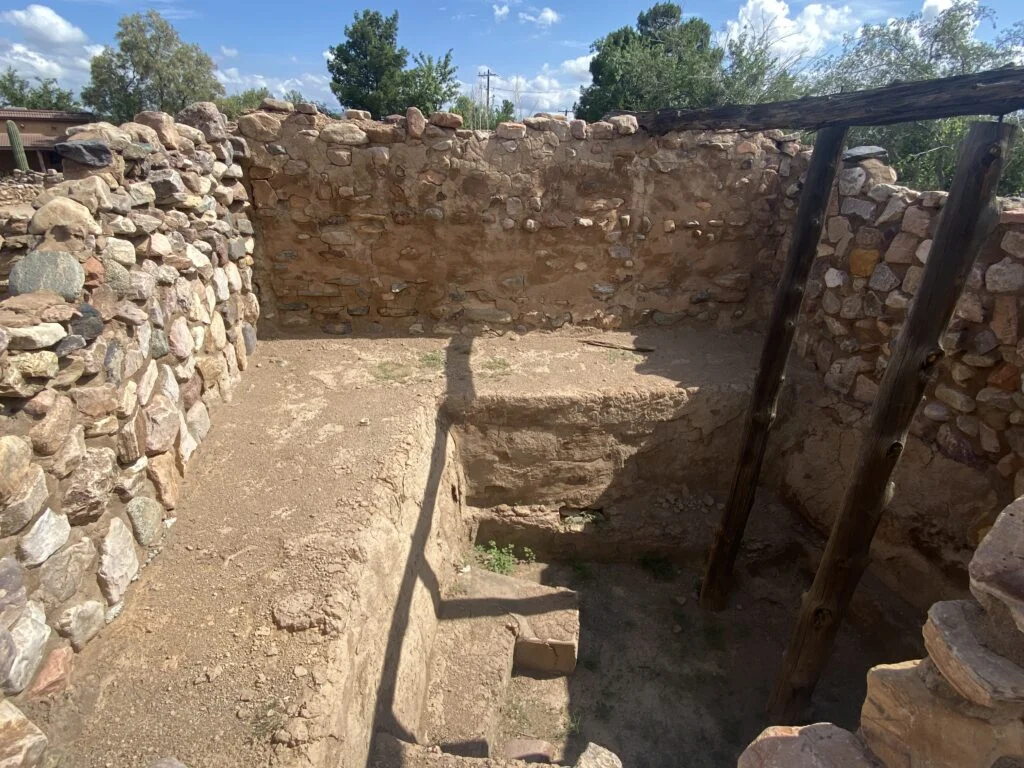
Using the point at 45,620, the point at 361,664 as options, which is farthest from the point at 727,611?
the point at 45,620

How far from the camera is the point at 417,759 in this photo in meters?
2.66

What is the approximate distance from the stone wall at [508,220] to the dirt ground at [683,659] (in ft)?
7.55

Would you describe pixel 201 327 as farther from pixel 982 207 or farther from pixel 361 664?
pixel 982 207

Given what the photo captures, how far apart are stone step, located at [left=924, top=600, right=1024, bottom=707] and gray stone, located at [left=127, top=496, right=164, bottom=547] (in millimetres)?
3008

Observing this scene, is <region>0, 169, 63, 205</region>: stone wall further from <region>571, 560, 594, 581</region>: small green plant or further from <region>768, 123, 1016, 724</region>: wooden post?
<region>571, 560, 594, 581</region>: small green plant

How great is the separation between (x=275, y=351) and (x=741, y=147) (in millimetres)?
4439

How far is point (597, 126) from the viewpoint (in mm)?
4922

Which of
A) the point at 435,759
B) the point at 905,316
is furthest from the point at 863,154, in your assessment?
the point at 435,759

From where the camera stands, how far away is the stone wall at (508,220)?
4.79m

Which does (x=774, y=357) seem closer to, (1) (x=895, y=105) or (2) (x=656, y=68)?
(1) (x=895, y=105)

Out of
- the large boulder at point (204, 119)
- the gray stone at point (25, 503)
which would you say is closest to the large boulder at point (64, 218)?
the gray stone at point (25, 503)

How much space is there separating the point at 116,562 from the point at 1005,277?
15.5ft

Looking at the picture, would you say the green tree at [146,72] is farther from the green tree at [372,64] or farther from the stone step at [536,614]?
the stone step at [536,614]

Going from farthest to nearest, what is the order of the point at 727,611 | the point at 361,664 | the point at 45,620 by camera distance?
the point at 727,611
the point at 361,664
the point at 45,620
